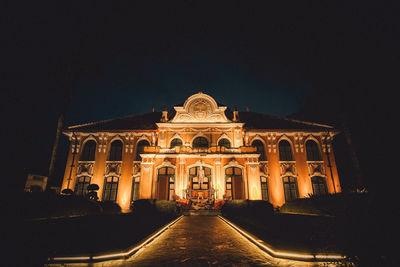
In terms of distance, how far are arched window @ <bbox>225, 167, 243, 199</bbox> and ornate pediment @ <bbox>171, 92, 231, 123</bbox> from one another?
19.5ft

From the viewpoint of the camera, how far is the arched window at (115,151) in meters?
21.0

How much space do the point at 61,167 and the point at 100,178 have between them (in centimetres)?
2508

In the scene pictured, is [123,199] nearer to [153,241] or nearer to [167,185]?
[167,185]

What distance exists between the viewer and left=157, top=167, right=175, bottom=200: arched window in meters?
18.8

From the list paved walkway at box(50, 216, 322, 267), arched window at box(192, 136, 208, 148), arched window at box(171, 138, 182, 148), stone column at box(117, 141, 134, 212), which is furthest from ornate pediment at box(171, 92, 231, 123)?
paved walkway at box(50, 216, 322, 267)

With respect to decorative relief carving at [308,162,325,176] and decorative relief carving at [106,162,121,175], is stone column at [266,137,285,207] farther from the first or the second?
decorative relief carving at [106,162,121,175]

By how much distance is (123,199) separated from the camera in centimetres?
1941

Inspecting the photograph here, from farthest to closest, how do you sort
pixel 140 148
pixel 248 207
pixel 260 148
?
pixel 140 148 < pixel 260 148 < pixel 248 207

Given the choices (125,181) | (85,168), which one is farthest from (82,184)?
(125,181)

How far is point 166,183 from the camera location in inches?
757

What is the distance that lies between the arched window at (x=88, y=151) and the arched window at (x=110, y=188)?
3347 millimetres

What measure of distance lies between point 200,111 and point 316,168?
14.7 m

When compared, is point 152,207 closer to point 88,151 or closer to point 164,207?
point 164,207

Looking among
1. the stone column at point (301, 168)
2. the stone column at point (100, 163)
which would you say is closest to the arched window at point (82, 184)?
the stone column at point (100, 163)
